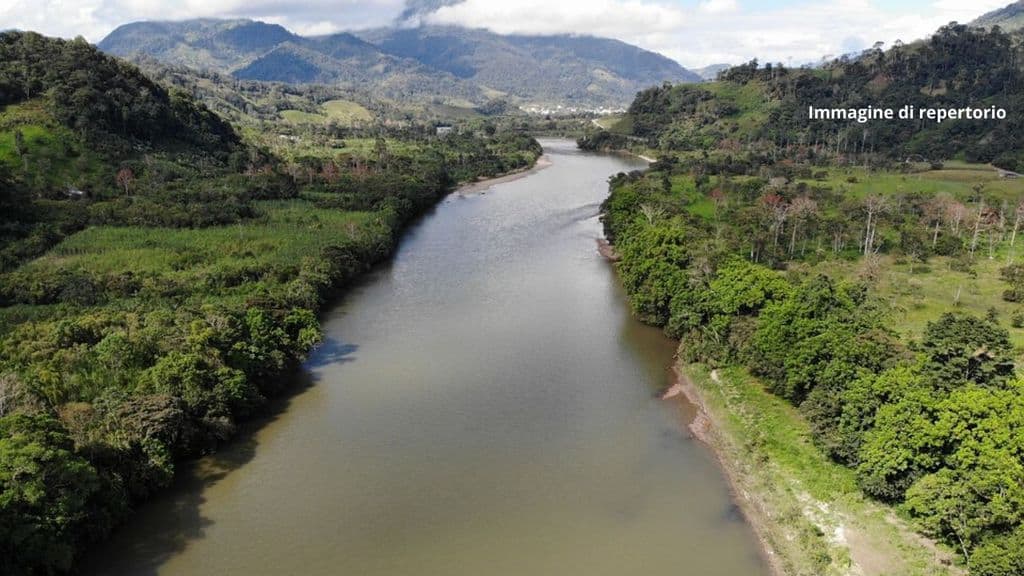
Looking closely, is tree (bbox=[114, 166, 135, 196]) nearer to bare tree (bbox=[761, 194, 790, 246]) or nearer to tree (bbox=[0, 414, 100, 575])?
tree (bbox=[0, 414, 100, 575])

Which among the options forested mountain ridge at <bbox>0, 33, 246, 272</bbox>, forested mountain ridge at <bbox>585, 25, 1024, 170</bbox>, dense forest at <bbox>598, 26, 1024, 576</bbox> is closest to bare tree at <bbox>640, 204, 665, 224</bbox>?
dense forest at <bbox>598, 26, 1024, 576</bbox>

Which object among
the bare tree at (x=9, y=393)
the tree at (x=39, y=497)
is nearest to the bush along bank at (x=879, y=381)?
the tree at (x=39, y=497)

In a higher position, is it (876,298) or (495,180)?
(495,180)

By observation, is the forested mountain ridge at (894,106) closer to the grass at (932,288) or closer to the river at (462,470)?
the grass at (932,288)

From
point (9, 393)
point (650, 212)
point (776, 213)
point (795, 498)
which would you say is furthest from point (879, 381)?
point (9, 393)

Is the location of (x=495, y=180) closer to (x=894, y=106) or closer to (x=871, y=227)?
(x=871, y=227)

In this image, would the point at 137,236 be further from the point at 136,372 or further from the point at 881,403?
the point at 881,403
